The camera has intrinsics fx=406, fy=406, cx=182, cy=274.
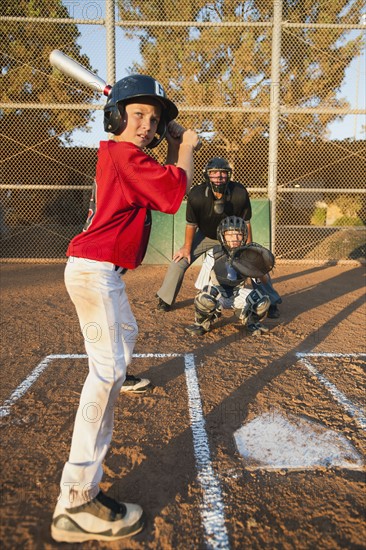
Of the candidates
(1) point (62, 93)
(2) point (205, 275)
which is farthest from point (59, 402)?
(1) point (62, 93)

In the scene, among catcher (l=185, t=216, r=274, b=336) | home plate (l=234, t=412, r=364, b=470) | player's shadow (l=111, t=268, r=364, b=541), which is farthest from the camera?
catcher (l=185, t=216, r=274, b=336)

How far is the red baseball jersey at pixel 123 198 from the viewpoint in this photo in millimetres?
1705

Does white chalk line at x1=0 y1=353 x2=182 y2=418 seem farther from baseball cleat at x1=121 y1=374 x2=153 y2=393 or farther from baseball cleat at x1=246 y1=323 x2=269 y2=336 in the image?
baseball cleat at x1=246 y1=323 x2=269 y2=336

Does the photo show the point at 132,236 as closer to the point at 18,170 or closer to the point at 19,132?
the point at 19,132

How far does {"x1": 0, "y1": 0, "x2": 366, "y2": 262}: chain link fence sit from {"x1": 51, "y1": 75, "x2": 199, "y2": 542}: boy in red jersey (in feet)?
20.0

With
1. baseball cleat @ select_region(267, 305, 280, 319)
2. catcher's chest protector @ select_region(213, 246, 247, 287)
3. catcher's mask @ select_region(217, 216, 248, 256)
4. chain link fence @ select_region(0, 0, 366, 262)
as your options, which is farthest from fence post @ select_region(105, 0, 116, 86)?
baseball cleat @ select_region(267, 305, 280, 319)

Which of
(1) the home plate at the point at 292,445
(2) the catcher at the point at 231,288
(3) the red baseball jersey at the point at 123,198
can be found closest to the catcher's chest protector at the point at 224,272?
→ (2) the catcher at the point at 231,288

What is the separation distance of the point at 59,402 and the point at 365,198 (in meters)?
16.5

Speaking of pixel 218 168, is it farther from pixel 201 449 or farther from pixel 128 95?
pixel 201 449

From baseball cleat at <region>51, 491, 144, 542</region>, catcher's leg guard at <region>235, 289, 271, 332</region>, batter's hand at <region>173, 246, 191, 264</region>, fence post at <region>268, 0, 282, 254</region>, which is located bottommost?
baseball cleat at <region>51, 491, 144, 542</region>

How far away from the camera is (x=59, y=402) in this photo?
2779 mm

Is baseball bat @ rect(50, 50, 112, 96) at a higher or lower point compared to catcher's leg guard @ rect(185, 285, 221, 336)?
higher

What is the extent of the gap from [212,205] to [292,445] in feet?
10.1

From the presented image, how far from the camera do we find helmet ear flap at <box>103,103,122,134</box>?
71.4 inches
